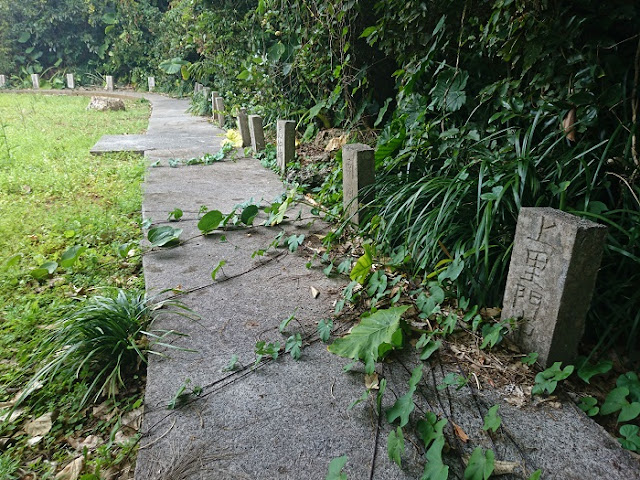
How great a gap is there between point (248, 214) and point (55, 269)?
1.34m

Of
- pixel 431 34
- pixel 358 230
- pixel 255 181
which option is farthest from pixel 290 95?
pixel 358 230

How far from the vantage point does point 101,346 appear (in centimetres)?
197

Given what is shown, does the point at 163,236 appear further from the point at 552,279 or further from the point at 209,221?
the point at 552,279

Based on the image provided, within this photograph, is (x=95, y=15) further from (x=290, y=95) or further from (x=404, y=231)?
(x=404, y=231)

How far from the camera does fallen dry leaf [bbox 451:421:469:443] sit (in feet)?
5.03

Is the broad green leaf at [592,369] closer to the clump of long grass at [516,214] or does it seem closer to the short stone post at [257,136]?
the clump of long grass at [516,214]

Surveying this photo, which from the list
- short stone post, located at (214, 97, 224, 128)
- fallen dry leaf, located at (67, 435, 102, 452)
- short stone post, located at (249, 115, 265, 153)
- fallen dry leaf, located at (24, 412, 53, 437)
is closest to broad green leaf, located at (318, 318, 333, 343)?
fallen dry leaf, located at (67, 435, 102, 452)

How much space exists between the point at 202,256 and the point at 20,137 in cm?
576

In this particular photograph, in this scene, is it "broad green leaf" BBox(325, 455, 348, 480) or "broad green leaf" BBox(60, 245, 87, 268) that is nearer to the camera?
"broad green leaf" BBox(325, 455, 348, 480)

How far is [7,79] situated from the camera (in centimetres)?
1933

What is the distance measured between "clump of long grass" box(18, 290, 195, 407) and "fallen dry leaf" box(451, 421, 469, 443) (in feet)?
3.95

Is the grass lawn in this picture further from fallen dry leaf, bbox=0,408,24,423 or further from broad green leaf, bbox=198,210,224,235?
broad green leaf, bbox=198,210,224,235

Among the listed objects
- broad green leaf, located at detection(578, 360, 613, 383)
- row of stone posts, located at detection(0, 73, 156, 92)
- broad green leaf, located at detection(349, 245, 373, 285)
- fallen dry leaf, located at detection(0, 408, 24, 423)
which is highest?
row of stone posts, located at detection(0, 73, 156, 92)

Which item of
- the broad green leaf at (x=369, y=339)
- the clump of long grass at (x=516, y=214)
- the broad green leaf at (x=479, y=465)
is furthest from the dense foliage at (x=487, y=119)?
the broad green leaf at (x=479, y=465)
